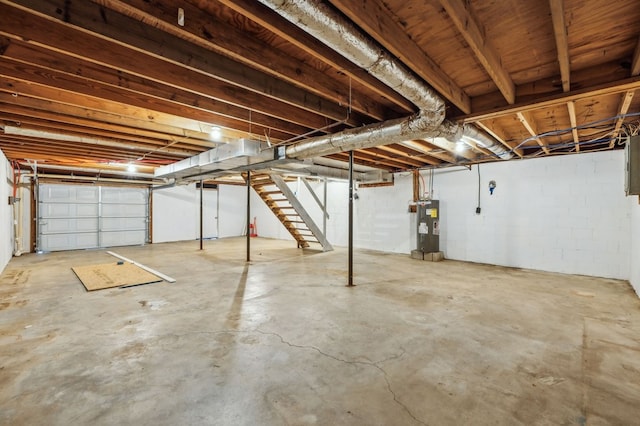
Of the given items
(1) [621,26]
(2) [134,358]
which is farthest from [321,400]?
(1) [621,26]

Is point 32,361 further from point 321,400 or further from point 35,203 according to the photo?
point 35,203

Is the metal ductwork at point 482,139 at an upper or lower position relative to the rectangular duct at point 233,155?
upper

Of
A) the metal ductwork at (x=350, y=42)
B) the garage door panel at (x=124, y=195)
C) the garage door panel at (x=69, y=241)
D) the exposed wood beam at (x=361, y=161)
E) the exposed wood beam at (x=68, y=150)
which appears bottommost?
the garage door panel at (x=69, y=241)

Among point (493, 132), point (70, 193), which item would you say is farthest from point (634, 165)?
point (70, 193)

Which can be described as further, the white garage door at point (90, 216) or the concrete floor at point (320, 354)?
the white garage door at point (90, 216)

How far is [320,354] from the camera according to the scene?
2191mm

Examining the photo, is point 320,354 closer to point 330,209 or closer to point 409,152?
point 409,152

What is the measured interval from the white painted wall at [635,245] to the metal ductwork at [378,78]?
1.90 meters

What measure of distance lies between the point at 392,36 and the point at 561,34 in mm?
929

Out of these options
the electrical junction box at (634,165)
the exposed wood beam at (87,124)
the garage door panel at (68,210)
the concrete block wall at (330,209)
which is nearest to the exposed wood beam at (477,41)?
the electrical junction box at (634,165)

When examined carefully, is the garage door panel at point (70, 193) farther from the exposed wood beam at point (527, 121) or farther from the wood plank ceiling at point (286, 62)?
the exposed wood beam at point (527, 121)

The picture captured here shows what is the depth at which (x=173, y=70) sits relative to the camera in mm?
2299

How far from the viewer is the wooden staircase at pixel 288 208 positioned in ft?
20.7

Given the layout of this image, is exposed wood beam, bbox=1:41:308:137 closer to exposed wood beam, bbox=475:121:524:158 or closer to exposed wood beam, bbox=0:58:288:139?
exposed wood beam, bbox=0:58:288:139
